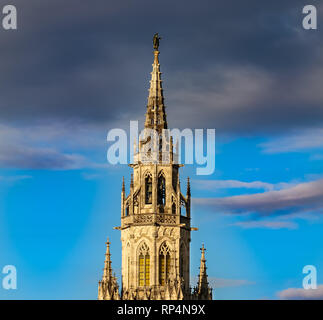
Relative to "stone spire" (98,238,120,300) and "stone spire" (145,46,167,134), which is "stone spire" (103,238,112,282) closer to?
"stone spire" (98,238,120,300)

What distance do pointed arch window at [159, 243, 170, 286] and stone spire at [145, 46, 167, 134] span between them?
50.2ft

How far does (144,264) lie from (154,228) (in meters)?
4.72

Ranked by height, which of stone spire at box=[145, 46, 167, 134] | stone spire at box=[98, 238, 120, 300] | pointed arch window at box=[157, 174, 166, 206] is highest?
stone spire at box=[145, 46, 167, 134]

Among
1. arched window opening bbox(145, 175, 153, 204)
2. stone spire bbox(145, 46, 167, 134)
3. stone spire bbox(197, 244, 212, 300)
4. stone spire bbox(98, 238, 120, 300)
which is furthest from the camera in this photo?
stone spire bbox(145, 46, 167, 134)

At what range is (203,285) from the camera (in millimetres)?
173125

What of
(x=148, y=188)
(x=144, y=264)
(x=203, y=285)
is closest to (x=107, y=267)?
(x=144, y=264)

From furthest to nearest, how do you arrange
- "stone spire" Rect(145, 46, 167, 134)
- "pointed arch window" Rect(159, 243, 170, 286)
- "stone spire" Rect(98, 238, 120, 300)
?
"stone spire" Rect(145, 46, 167, 134)
"pointed arch window" Rect(159, 243, 170, 286)
"stone spire" Rect(98, 238, 120, 300)

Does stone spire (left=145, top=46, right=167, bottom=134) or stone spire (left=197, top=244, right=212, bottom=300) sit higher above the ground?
stone spire (left=145, top=46, right=167, bottom=134)

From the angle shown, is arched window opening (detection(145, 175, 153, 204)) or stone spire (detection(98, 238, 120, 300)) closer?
stone spire (detection(98, 238, 120, 300))

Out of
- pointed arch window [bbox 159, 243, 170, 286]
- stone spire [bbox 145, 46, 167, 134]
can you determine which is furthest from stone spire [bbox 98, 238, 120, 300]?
stone spire [bbox 145, 46, 167, 134]

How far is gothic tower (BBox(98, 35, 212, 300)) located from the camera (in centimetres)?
16900
